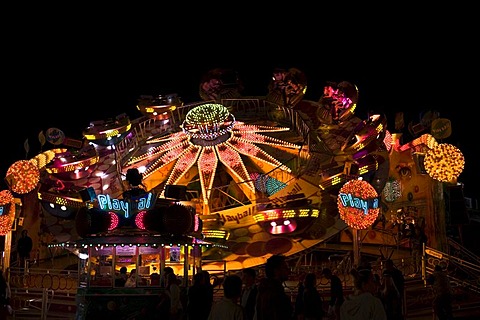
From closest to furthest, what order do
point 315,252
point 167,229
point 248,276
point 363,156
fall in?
point 248,276 < point 167,229 < point 363,156 < point 315,252

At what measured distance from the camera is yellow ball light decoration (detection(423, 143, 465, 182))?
25516 millimetres

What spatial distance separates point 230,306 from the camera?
7.57 meters

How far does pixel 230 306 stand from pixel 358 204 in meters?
16.9

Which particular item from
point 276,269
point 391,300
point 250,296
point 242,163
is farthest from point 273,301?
point 242,163

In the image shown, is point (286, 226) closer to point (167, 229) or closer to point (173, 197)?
point (173, 197)

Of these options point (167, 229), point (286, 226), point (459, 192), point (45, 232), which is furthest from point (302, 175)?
point (45, 232)

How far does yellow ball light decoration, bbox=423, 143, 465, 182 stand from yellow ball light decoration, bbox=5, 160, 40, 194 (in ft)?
52.5

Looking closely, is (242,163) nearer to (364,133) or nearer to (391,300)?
(364,133)

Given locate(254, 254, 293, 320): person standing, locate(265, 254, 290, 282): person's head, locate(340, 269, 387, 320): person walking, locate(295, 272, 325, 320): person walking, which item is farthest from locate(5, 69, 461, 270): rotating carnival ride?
locate(340, 269, 387, 320): person walking

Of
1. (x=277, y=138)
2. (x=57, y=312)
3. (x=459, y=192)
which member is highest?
(x=277, y=138)

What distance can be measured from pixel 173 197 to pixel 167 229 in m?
2.51

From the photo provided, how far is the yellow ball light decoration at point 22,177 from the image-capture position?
26.7m

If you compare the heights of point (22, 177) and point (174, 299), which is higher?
point (22, 177)

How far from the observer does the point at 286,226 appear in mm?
27703
